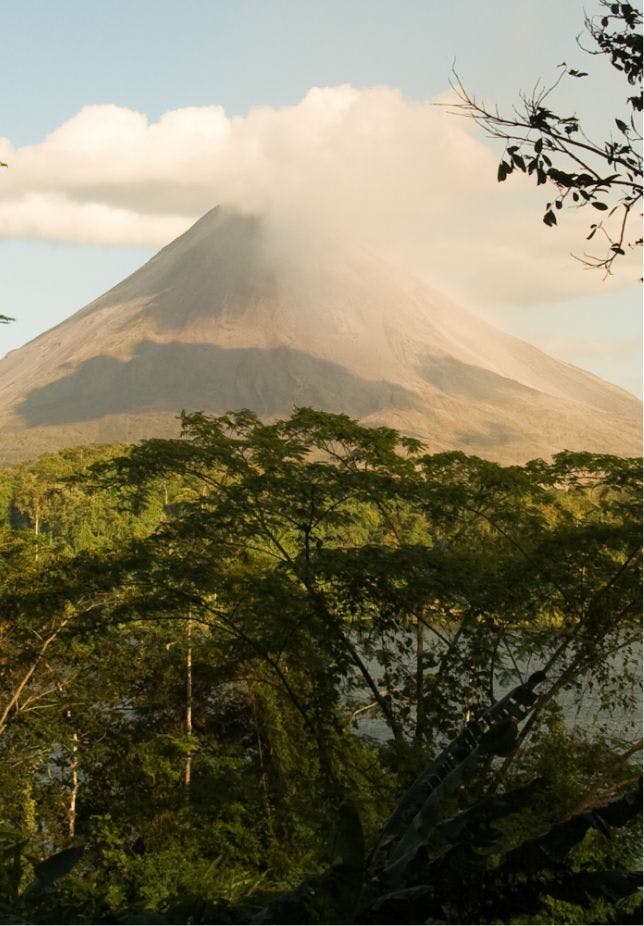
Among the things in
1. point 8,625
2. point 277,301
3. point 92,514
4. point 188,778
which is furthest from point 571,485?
point 277,301

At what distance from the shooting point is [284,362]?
14975 cm

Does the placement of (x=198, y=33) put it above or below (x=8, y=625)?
above

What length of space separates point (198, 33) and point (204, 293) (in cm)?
16077

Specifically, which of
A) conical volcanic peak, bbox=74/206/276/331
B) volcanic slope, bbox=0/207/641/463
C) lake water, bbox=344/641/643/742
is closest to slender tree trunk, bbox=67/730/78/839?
lake water, bbox=344/641/643/742

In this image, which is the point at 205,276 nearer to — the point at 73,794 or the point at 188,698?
the point at 188,698

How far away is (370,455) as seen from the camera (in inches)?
368

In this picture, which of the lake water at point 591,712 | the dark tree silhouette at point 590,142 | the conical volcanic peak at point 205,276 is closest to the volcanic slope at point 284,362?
the conical volcanic peak at point 205,276

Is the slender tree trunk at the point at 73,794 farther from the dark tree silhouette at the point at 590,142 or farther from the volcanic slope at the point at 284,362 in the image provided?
the volcanic slope at the point at 284,362

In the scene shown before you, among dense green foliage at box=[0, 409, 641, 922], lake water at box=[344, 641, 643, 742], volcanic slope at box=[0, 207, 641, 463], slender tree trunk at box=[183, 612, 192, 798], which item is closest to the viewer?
dense green foliage at box=[0, 409, 641, 922]

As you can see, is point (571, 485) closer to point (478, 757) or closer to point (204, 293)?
point (478, 757)

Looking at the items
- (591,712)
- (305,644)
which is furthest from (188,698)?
(591,712)

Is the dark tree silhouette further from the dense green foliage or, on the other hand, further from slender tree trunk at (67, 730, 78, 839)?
slender tree trunk at (67, 730, 78, 839)

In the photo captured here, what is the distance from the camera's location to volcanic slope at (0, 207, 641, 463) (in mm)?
126125

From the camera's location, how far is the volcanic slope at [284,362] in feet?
414
